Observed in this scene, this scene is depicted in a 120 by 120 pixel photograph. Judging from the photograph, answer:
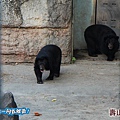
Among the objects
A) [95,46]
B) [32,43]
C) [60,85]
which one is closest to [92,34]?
[95,46]

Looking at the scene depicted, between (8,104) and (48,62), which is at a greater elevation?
(8,104)

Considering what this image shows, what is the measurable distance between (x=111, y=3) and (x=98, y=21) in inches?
19.8

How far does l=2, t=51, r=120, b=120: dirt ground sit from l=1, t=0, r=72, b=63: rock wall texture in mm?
330

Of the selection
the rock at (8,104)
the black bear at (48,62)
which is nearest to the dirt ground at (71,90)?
the black bear at (48,62)

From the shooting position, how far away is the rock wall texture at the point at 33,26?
326 inches

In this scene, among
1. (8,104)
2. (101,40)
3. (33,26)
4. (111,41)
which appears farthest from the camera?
(101,40)

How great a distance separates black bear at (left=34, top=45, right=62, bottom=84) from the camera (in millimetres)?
7027

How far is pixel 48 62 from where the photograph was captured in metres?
7.10

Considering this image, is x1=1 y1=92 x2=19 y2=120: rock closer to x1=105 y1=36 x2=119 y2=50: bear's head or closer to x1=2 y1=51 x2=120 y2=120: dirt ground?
x1=2 y1=51 x2=120 y2=120: dirt ground

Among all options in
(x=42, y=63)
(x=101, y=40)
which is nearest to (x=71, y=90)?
(x=42, y=63)

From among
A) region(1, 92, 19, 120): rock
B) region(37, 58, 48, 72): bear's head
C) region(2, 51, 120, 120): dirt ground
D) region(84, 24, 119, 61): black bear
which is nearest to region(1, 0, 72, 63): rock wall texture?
region(2, 51, 120, 120): dirt ground

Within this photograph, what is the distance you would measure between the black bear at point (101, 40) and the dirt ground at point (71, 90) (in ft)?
0.88

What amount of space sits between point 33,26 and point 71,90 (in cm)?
217

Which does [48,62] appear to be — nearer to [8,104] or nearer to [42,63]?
[42,63]
